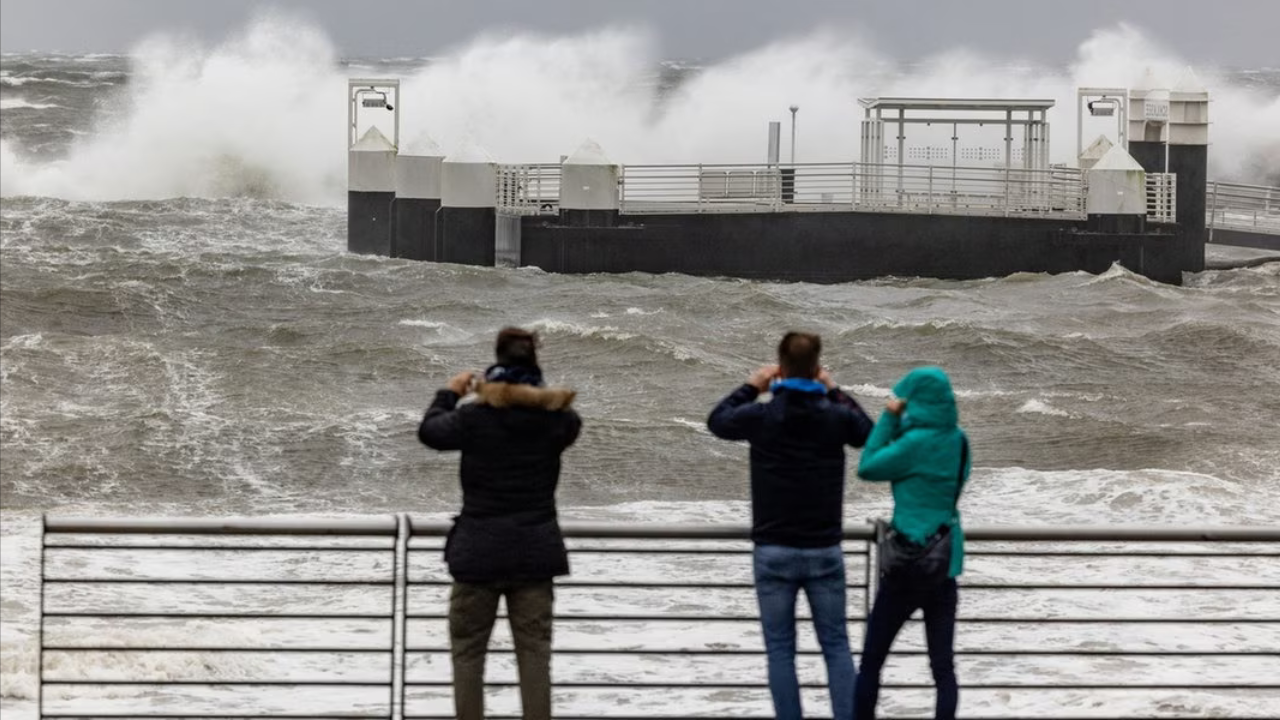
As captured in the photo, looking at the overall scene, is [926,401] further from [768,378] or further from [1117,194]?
[1117,194]

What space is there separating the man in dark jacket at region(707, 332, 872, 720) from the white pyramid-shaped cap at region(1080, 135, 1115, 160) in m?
34.5

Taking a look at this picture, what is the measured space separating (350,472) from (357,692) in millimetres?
Result: 9173

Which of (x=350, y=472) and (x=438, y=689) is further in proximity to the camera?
(x=350, y=472)

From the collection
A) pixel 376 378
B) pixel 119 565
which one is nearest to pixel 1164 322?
pixel 376 378

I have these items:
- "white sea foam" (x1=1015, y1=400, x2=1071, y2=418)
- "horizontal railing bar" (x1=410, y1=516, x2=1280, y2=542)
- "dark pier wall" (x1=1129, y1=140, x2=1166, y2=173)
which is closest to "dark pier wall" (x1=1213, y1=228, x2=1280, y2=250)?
"dark pier wall" (x1=1129, y1=140, x2=1166, y2=173)

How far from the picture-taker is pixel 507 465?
593 cm

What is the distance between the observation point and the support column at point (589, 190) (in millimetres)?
34531

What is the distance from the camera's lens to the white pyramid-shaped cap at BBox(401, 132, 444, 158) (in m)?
35.1

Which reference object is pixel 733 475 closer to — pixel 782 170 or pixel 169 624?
pixel 169 624

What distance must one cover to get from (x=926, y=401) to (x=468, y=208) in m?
29.3

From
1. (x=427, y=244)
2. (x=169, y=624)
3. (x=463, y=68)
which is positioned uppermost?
(x=463, y=68)

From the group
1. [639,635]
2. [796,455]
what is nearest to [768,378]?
[796,455]

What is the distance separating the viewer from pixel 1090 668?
1166 centimetres

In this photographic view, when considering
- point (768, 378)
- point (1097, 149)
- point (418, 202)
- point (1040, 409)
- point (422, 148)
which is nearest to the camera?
point (768, 378)
